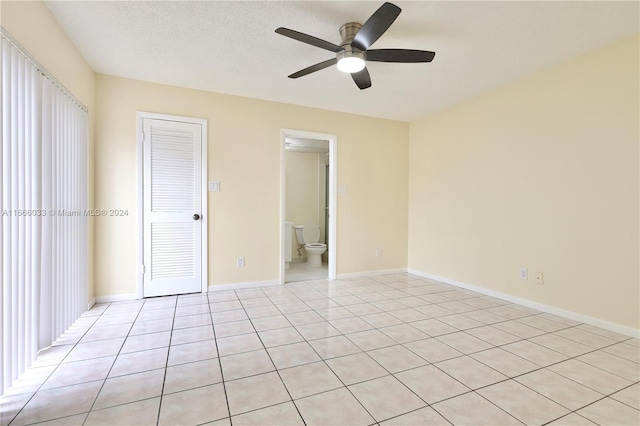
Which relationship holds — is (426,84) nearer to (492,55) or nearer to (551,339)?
(492,55)

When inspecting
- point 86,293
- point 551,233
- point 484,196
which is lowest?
point 86,293

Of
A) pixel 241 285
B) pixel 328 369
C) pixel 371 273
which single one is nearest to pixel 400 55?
pixel 328 369

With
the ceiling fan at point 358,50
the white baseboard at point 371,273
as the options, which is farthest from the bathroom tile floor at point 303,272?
the ceiling fan at point 358,50

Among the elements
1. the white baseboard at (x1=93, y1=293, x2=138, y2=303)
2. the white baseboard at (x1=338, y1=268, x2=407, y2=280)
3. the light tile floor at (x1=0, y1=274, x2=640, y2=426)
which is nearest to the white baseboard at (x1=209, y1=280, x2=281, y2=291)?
the light tile floor at (x1=0, y1=274, x2=640, y2=426)

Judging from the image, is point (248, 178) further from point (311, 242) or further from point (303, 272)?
point (311, 242)

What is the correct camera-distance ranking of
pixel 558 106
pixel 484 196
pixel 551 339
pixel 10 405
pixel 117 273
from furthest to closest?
1. pixel 484 196
2. pixel 117 273
3. pixel 558 106
4. pixel 551 339
5. pixel 10 405

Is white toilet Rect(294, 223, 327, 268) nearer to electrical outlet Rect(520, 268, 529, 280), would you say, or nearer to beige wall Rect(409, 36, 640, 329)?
beige wall Rect(409, 36, 640, 329)

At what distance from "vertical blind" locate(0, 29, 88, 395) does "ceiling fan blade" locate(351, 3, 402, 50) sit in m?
2.01

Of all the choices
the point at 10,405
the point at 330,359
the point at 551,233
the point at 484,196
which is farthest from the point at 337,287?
the point at 10,405

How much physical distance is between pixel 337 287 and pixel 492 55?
9.94 ft

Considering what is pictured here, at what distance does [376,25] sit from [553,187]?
7.91 feet

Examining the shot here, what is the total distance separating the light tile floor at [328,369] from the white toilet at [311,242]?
221 cm

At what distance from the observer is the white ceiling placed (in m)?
2.10

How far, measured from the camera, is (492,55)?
8.93 ft
